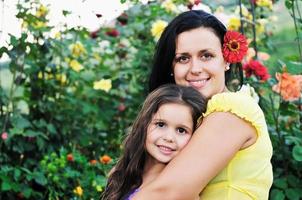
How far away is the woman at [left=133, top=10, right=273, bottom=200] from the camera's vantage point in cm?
225

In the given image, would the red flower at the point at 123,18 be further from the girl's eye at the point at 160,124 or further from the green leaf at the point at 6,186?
the girl's eye at the point at 160,124

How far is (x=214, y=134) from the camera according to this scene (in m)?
2.27

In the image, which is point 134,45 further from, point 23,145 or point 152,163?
point 152,163

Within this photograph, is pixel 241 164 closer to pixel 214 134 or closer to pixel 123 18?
Result: pixel 214 134

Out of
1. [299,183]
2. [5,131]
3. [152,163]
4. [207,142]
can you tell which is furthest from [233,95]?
[5,131]

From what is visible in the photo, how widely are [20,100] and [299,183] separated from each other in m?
1.58

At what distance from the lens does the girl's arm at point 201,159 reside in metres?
2.24

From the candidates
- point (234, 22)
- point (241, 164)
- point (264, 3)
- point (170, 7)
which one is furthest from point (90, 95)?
point (241, 164)

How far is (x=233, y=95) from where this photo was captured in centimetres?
236

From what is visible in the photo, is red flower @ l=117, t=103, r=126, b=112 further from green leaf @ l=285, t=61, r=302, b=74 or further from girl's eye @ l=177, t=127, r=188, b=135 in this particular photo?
girl's eye @ l=177, t=127, r=188, b=135

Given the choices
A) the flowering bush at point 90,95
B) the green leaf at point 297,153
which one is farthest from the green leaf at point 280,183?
the green leaf at point 297,153

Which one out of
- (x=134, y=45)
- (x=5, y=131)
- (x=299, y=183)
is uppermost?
(x=134, y=45)

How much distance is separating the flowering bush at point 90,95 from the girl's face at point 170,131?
3.50ft

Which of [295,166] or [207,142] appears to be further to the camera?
[295,166]
